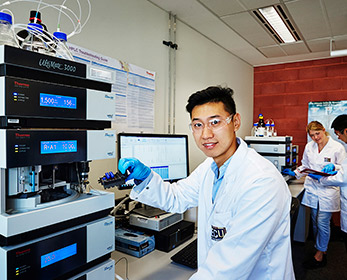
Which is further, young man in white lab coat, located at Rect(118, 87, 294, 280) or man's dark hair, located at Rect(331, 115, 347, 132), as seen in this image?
man's dark hair, located at Rect(331, 115, 347, 132)

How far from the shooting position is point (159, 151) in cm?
177

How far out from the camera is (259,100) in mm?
4445

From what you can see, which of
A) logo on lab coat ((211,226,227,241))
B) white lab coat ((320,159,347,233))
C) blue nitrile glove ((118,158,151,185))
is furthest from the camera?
white lab coat ((320,159,347,233))

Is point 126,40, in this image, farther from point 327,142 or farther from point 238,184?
point 327,142

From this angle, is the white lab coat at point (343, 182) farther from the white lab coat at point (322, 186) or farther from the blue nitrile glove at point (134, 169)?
the blue nitrile glove at point (134, 169)

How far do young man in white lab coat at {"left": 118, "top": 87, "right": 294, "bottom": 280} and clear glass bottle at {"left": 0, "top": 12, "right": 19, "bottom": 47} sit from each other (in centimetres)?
57

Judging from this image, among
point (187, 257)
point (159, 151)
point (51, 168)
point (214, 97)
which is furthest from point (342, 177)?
point (51, 168)

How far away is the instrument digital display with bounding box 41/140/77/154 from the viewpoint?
0.74 meters

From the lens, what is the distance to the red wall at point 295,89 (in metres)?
3.88

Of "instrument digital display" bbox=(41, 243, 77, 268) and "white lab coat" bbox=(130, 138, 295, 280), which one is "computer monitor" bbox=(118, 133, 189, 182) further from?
"instrument digital display" bbox=(41, 243, 77, 268)

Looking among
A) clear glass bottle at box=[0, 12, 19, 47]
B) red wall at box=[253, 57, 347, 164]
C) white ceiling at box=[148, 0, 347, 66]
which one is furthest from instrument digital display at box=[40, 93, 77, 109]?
red wall at box=[253, 57, 347, 164]

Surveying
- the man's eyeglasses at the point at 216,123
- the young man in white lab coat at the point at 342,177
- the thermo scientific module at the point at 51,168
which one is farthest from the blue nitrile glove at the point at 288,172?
the thermo scientific module at the point at 51,168

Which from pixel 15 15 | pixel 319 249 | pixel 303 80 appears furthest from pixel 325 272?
pixel 15 15

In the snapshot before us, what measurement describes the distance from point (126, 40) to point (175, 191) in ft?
4.05
